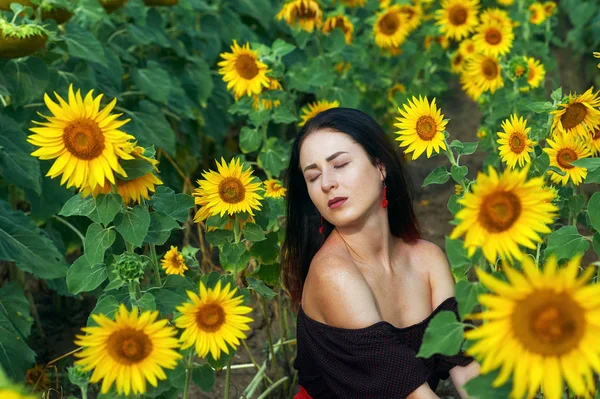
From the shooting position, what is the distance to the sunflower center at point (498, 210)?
1.51m

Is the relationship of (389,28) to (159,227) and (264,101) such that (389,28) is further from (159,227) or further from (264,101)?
(159,227)

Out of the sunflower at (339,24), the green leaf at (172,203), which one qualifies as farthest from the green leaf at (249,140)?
the green leaf at (172,203)

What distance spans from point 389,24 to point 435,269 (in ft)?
7.04

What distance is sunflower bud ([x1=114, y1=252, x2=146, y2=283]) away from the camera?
1912 millimetres

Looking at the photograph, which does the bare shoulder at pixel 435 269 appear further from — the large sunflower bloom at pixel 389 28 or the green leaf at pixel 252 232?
the large sunflower bloom at pixel 389 28

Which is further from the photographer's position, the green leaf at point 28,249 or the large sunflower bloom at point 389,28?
the large sunflower bloom at point 389,28

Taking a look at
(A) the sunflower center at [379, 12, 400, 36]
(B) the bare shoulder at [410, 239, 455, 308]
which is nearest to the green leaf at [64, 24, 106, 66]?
(B) the bare shoulder at [410, 239, 455, 308]

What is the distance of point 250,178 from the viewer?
7.44 feet

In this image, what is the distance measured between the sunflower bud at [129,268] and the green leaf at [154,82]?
184 cm

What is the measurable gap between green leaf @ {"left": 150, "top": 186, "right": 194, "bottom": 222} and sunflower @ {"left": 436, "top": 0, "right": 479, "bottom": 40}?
2349mm

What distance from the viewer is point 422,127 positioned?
2.27 meters

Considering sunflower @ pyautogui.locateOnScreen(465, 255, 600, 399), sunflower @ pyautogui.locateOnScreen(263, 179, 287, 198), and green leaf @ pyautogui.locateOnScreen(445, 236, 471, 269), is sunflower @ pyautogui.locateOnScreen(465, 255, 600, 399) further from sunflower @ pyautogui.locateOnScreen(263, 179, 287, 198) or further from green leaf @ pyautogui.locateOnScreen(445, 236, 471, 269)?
sunflower @ pyautogui.locateOnScreen(263, 179, 287, 198)

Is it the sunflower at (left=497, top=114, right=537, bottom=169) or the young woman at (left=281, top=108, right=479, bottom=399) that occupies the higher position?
the sunflower at (left=497, top=114, right=537, bottom=169)

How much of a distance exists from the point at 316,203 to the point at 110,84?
1507 mm
